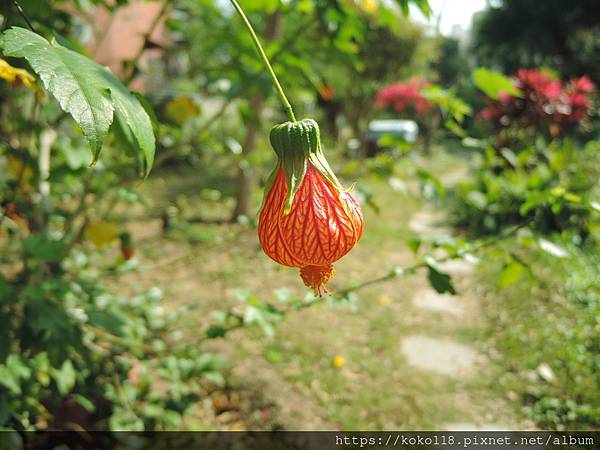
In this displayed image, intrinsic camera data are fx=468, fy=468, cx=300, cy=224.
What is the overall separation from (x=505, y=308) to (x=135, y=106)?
2.90 m

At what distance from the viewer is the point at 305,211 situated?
66 cm

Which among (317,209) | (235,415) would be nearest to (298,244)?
(317,209)

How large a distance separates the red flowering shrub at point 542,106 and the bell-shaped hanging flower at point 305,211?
16.5 ft

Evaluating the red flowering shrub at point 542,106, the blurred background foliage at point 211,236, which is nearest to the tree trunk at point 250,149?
the blurred background foliage at point 211,236

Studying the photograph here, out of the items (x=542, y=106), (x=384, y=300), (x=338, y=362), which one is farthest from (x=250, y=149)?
(x=542, y=106)

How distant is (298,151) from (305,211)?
0.11m

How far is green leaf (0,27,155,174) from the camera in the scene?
20.9 inches

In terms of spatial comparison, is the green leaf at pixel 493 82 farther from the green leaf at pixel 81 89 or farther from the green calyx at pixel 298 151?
the green leaf at pixel 81 89

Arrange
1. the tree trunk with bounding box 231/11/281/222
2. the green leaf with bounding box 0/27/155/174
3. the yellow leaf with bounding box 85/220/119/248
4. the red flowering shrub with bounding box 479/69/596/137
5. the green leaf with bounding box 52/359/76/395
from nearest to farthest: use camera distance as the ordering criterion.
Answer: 1. the green leaf with bounding box 0/27/155/174
2. the green leaf with bounding box 52/359/76/395
3. the yellow leaf with bounding box 85/220/119/248
4. the tree trunk with bounding box 231/11/281/222
5. the red flowering shrub with bounding box 479/69/596/137

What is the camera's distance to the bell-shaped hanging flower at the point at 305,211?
0.65 m

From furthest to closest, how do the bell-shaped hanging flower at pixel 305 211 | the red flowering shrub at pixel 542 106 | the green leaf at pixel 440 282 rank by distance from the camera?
the red flowering shrub at pixel 542 106 < the green leaf at pixel 440 282 < the bell-shaped hanging flower at pixel 305 211

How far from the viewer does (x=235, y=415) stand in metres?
1.93

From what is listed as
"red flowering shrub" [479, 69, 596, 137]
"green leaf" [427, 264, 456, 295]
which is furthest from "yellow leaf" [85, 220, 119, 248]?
"red flowering shrub" [479, 69, 596, 137]

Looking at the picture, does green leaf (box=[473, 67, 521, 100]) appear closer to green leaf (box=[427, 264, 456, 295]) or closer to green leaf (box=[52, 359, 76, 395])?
green leaf (box=[427, 264, 456, 295])
